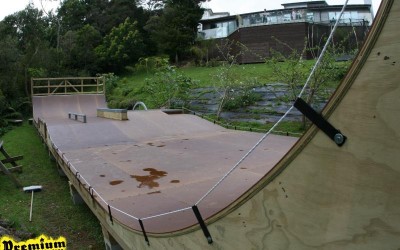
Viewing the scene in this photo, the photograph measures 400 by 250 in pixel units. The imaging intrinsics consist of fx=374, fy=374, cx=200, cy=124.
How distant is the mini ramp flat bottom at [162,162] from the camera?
311 cm

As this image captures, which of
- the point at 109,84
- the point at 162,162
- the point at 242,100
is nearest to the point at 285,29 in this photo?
the point at 109,84

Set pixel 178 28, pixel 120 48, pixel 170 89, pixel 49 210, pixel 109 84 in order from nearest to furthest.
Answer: pixel 49 210
pixel 170 89
pixel 109 84
pixel 178 28
pixel 120 48

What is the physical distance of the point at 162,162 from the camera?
488 cm

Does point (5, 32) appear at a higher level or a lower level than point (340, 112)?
higher

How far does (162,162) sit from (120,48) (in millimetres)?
23275

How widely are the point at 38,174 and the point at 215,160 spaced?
14.2 feet

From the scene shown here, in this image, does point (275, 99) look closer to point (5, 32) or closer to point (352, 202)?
point (352, 202)

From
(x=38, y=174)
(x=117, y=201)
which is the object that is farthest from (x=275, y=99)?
(x=117, y=201)

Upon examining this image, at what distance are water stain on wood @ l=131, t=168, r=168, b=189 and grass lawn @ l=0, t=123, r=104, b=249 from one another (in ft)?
3.01

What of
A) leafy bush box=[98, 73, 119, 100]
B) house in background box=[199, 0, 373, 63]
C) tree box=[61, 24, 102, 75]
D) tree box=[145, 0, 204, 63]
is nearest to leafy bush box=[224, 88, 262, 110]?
leafy bush box=[98, 73, 119, 100]

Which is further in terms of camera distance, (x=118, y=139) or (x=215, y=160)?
(x=118, y=139)

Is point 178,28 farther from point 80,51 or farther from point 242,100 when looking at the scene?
point 242,100

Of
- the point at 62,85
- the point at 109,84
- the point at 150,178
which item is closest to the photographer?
the point at 150,178

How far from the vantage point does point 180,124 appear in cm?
826
